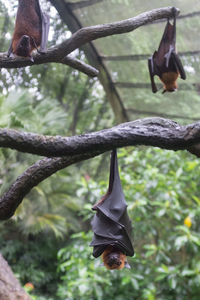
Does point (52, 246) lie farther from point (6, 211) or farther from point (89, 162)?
point (6, 211)

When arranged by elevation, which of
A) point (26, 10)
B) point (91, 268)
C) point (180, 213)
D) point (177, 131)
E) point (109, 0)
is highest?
point (26, 10)

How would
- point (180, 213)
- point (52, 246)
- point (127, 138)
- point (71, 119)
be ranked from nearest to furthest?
point (127, 138) → point (180, 213) → point (71, 119) → point (52, 246)

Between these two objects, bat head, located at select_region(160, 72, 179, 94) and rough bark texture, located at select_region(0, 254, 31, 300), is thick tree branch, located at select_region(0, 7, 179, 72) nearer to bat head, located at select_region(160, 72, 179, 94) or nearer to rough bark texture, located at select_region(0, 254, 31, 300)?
bat head, located at select_region(160, 72, 179, 94)

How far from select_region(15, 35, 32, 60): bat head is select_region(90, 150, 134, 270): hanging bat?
0.54 meters

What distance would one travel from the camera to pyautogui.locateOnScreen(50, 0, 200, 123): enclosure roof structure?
202 centimetres

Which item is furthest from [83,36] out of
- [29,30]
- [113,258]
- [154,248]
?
[154,248]

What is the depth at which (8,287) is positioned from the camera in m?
1.42

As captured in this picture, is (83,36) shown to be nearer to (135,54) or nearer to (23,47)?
(23,47)

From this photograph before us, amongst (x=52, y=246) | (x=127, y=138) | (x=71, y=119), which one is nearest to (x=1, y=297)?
(x=127, y=138)

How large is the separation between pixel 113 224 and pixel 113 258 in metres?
0.13

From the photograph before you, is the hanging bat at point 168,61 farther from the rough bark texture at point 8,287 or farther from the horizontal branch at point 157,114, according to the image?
the horizontal branch at point 157,114

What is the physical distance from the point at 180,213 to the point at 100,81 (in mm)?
1429

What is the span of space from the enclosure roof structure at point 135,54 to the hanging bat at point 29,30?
13.0 inches

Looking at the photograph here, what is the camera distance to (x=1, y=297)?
1398 millimetres
